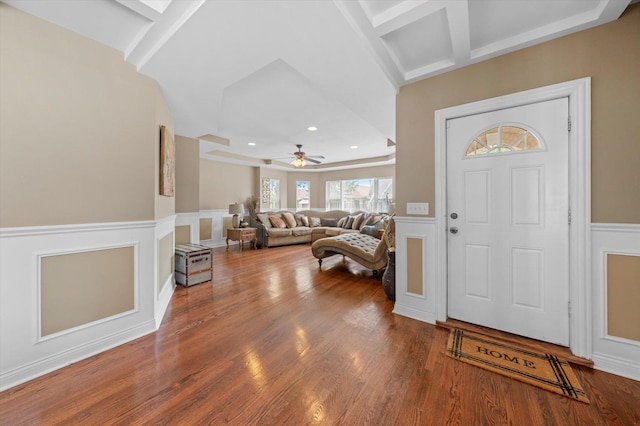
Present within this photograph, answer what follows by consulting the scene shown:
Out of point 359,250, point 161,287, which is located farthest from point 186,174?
point 359,250

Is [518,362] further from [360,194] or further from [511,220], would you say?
[360,194]

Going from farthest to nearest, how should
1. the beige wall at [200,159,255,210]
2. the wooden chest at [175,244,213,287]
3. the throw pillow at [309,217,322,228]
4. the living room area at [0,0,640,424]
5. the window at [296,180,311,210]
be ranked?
the window at [296,180,311,210] → the throw pillow at [309,217,322,228] → the beige wall at [200,159,255,210] → the wooden chest at [175,244,213,287] → the living room area at [0,0,640,424]

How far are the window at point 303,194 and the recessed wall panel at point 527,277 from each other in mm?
7118

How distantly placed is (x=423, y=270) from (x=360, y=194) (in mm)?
5635

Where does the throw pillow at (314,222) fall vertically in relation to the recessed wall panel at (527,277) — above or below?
above

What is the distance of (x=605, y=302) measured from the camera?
5.47 feet

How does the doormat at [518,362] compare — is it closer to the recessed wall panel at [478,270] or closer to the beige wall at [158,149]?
the recessed wall panel at [478,270]

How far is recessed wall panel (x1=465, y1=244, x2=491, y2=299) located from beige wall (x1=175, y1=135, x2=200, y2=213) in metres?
4.12

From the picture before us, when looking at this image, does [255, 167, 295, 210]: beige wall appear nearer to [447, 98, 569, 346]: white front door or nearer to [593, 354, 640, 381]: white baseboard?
[447, 98, 569, 346]: white front door

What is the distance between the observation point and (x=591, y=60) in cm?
170

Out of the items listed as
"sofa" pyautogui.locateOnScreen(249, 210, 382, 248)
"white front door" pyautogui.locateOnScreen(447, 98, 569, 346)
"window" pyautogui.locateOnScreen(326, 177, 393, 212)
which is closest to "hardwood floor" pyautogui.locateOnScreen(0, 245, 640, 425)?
"white front door" pyautogui.locateOnScreen(447, 98, 569, 346)

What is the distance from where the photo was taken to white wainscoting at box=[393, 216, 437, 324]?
2.33m

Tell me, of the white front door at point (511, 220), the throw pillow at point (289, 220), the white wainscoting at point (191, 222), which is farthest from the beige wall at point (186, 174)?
the white front door at point (511, 220)

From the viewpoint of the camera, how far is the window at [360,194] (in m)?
7.36
